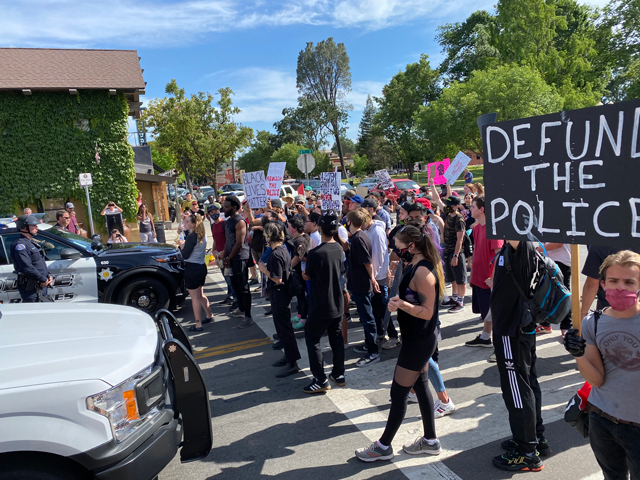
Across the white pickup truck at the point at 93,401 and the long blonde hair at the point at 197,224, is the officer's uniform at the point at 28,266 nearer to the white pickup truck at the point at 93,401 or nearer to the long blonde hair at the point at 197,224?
the long blonde hair at the point at 197,224

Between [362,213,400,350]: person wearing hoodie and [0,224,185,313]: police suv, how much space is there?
3.64 m

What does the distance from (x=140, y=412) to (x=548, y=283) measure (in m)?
2.87

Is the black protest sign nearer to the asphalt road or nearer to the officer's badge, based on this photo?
the asphalt road

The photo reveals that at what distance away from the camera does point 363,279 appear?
5500 millimetres

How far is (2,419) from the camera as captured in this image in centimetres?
225

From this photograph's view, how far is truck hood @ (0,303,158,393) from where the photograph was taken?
2443mm

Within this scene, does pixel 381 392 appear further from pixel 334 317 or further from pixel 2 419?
pixel 2 419

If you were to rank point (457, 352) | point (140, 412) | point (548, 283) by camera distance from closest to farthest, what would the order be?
1. point (140, 412)
2. point (548, 283)
3. point (457, 352)

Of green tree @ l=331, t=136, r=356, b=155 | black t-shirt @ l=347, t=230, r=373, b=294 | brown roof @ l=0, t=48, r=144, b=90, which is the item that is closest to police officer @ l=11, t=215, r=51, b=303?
black t-shirt @ l=347, t=230, r=373, b=294

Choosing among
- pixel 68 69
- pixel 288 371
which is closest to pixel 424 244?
pixel 288 371

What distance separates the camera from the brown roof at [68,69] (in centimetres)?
1625

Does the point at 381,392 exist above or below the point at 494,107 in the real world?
below

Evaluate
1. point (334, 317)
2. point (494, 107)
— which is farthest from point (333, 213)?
point (494, 107)

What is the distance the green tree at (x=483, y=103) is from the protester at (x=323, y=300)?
88.7ft
